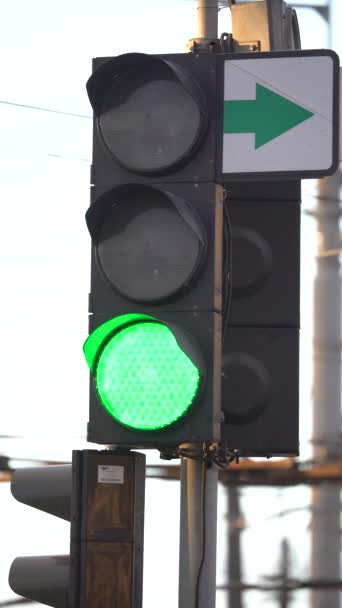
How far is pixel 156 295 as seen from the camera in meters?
4.49

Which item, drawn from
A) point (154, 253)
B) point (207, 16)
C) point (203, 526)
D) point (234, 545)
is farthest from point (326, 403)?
point (154, 253)

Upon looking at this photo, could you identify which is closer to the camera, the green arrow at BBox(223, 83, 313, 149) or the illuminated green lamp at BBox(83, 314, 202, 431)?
the illuminated green lamp at BBox(83, 314, 202, 431)

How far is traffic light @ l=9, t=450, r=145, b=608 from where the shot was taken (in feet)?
14.4

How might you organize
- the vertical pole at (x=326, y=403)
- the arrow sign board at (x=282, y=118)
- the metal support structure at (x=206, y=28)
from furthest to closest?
the vertical pole at (x=326, y=403)
the metal support structure at (x=206, y=28)
the arrow sign board at (x=282, y=118)

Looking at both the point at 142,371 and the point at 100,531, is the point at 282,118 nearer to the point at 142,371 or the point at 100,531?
the point at 142,371

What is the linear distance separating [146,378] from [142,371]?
0.9 inches

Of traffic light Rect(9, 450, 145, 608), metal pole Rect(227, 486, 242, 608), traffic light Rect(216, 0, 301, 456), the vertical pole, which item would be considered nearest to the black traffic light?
traffic light Rect(216, 0, 301, 456)

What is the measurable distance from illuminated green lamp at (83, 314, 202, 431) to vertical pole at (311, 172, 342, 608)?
9.80 metres

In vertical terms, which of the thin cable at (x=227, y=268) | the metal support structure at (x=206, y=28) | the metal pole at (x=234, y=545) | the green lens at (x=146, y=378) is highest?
the metal support structure at (x=206, y=28)

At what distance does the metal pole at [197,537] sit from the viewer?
4676 mm

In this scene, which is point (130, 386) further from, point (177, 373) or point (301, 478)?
point (301, 478)

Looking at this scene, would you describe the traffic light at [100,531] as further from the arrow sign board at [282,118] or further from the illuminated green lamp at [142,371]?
the arrow sign board at [282,118]

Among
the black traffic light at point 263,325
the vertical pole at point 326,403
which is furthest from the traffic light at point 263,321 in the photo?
the vertical pole at point 326,403

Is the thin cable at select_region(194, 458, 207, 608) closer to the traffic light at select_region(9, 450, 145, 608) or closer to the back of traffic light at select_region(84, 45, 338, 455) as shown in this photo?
the back of traffic light at select_region(84, 45, 338, 455)
